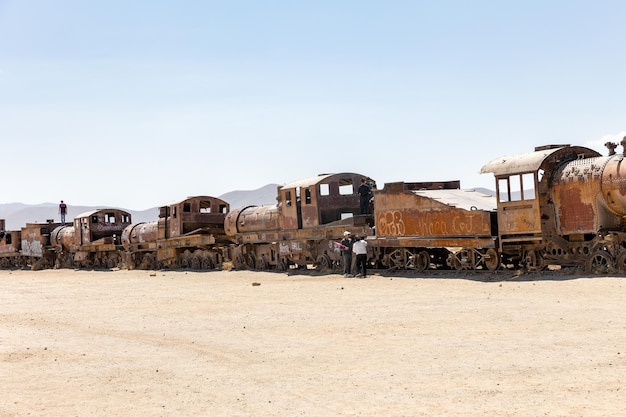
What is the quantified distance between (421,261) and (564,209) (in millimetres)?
5268

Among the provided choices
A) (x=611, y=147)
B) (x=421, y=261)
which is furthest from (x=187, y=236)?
(x=611, y=147)

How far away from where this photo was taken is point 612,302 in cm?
1383

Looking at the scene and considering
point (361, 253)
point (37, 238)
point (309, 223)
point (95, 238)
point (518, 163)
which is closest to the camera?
point (518, 163)

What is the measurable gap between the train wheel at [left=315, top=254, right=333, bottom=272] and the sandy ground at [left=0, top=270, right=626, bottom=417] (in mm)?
8479

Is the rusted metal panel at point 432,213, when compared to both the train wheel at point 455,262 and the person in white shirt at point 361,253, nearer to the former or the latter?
the train wheel at point 455,262

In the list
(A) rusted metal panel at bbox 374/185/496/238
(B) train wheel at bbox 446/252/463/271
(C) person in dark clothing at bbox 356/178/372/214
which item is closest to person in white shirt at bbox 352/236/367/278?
(A) rusted metal panel at bbox 374/185/496/238

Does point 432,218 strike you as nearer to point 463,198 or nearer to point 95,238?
point 463,198

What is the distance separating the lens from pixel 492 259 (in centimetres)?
2128

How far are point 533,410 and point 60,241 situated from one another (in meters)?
44.5

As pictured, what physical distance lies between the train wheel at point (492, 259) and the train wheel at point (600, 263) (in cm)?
276

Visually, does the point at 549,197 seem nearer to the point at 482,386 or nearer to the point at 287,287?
the point at 287,287

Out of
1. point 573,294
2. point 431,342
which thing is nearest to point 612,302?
point 573,294

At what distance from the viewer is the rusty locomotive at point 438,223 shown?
19000 mm

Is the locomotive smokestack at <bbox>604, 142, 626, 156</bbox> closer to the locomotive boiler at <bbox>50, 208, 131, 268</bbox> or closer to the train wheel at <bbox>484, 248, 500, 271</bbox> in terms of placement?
the train wheel at <bbox>484, 248, 500, 271</bbox>
